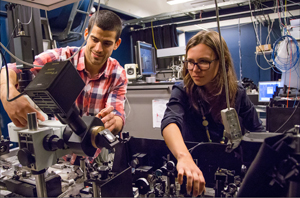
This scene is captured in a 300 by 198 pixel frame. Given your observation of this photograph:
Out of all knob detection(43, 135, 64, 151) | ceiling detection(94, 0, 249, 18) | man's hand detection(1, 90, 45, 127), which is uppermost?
ceiling detection(94, 0, 249, 18)

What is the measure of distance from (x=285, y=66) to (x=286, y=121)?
3.02 ft

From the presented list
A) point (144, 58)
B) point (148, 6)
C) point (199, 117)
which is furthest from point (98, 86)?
point (148, 6)

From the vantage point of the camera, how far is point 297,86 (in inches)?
96.6

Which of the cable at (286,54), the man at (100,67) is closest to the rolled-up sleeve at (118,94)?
the man at (100,67)

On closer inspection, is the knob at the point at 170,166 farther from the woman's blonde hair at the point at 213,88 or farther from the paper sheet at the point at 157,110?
the paper sheet at the point at 157,110

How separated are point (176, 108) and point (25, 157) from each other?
0.76m

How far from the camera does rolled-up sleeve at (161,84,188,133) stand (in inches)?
40.8

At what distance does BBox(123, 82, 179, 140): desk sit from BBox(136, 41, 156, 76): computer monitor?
368 millimetres

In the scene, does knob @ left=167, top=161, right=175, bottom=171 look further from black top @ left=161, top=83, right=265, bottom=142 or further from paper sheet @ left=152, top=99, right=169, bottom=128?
paper sheet @ left=152, top=99, right=169, bottom=128

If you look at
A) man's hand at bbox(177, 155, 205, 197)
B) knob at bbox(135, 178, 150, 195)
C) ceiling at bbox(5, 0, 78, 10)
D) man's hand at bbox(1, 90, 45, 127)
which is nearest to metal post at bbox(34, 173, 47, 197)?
man's hand at bbox(1, 90, 45, 127)

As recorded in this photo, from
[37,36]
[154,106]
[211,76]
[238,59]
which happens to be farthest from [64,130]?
[238,59]

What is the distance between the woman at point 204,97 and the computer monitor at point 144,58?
1773 millimetres

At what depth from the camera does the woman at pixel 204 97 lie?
111 centimetres

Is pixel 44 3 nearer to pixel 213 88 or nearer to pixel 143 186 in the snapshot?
pixel 143 186
